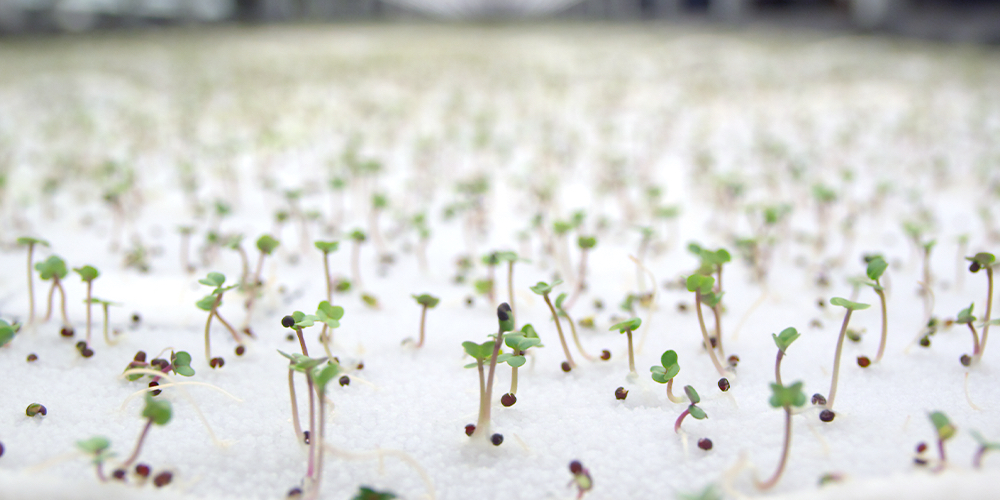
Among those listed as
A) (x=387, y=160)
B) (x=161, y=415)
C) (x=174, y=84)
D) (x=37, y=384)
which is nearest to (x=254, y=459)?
(x=161, y=415)

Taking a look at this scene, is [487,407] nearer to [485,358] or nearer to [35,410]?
[485,358]

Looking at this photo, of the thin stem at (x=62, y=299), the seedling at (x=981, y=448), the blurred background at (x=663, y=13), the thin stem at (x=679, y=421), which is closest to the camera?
the seedling at (x=981, y=448)

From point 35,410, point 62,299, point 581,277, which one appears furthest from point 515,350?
point 62,299

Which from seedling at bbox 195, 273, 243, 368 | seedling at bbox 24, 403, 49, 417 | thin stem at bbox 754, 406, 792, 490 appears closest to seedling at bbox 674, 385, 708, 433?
thin stem at bbox 754, 406, 792, 490

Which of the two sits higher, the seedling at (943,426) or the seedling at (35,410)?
the seedling at (943,426)

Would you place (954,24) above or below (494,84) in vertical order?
above

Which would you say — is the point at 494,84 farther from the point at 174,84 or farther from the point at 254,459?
the point at 254,459

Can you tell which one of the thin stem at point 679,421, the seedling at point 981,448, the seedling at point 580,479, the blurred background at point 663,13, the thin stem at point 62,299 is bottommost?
the seedling at point 580,479

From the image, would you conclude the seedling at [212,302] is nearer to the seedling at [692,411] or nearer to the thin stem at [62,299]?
the thin stem at [62,299]

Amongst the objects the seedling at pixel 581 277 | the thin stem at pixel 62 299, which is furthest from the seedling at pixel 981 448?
the thin stem at pixel 62 299
